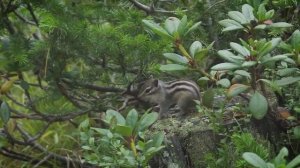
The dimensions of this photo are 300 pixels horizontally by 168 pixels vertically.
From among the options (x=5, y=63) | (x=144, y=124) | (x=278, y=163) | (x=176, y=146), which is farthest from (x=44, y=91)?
(x=278, y=163)

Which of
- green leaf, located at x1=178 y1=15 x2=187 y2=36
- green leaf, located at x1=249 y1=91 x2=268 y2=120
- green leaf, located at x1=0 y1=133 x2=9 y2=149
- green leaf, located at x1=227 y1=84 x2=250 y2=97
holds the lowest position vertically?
green leaf, located at x1=0 y1=133 x2=9 y2=149

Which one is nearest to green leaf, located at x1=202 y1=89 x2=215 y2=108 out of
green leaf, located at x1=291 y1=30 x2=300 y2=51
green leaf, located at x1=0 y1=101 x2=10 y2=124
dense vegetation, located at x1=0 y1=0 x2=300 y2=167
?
dense vegetation, located at x1=0 y1=0 x2=300 y2=167

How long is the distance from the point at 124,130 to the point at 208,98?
1.89ft

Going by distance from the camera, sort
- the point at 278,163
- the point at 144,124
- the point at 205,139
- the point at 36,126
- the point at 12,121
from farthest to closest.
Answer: the point at 36,126
the point at 12,121
the point at 205,139
the point at 144,124
the point at 278,163

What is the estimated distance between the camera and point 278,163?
2.08 meters

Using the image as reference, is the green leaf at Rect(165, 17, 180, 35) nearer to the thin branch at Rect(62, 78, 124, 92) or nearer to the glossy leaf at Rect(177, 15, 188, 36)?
the glossy leaf at Rect(177, 15, 188, 36)

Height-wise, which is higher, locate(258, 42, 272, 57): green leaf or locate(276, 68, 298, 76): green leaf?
locate(258, 42, 272, 57): green leaf

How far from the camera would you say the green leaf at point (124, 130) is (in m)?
2.30

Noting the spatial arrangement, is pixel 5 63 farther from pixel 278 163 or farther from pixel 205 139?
pixel 278 163

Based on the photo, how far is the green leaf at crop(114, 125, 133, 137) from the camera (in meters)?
2.30

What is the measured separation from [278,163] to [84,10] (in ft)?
A: 6.21

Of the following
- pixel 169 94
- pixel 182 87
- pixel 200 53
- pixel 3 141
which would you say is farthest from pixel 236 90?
pixel 3 141

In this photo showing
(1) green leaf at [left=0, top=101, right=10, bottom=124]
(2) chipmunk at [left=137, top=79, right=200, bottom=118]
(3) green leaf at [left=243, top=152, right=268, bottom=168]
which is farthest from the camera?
(1) green leaf at [left=0, top=101, right=10, bottom=124]

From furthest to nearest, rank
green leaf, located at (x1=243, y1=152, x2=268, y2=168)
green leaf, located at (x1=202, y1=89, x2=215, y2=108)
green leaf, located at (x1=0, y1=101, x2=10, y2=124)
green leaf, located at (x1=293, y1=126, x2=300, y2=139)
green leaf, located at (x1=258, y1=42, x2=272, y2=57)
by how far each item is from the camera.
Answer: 1. green leaf, located at (x1=0, y1=101, x2=10, y2=124)
2. green leaf, located at (x1=202, y1=89, x2=215, y2=108)
3. green leaf, located at (x1=293, y1=126, x2=300, y2=139)
4. green leaf, located at (x1=258, y1=42, x2=272, y2=57)
5. green leaf, located at (x1=243, y1=152, x2=268, y2=168)
